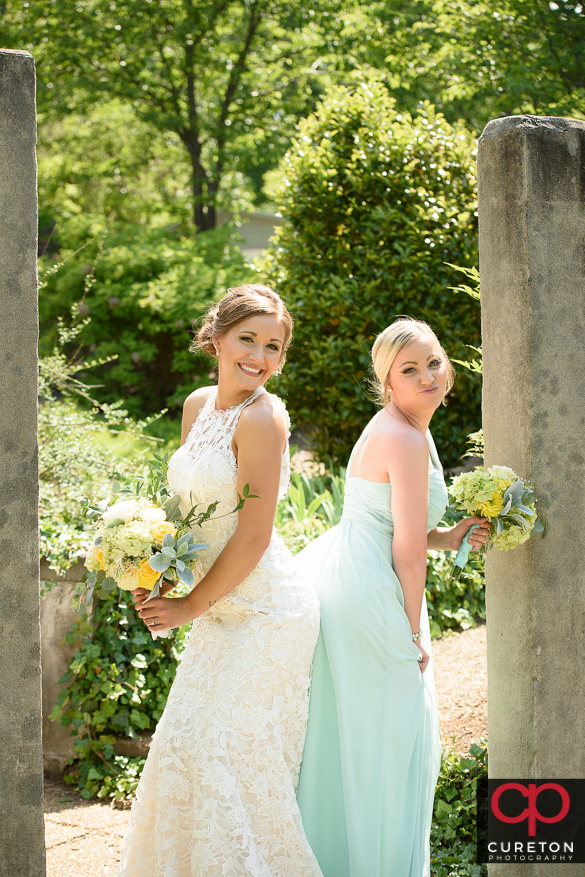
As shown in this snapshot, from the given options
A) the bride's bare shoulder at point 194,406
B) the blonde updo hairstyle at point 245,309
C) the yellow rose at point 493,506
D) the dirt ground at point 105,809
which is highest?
the blonde updo hairstyle at point 245,309

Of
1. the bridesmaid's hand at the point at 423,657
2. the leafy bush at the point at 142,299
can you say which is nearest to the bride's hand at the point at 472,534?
the bridesmaid's hand at the point at 423,657

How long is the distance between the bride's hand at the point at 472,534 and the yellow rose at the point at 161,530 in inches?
42.3

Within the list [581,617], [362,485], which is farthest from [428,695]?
[362,485]

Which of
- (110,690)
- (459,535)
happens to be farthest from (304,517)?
(459,535)

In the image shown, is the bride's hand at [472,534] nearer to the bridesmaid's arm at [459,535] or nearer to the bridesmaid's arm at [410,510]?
the bridesmaid's arm at [459,535]

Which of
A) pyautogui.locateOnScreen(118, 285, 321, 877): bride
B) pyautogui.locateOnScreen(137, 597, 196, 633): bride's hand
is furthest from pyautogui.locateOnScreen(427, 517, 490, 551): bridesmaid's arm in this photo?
pyautogui.locateOnScreen(137, 597, 196, 633): bride's hand

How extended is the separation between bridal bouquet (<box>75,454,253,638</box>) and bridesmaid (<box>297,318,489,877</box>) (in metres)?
0.59

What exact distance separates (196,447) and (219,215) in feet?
60.1

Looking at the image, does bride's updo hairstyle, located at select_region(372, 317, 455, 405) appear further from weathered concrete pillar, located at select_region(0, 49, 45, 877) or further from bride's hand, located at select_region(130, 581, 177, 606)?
weathered concrete pillar, located at select_region(0, 49, 45, 877)

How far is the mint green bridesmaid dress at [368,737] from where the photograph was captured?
258cm

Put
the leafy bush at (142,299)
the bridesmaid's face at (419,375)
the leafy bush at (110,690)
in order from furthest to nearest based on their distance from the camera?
the leafy bush at (142,299)
the leafy bush at (110,690)
the bridesmaid's face at (419,375)

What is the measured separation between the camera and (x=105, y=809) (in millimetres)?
3732

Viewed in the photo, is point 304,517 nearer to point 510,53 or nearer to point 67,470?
point 67,470

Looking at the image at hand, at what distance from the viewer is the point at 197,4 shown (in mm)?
13398
